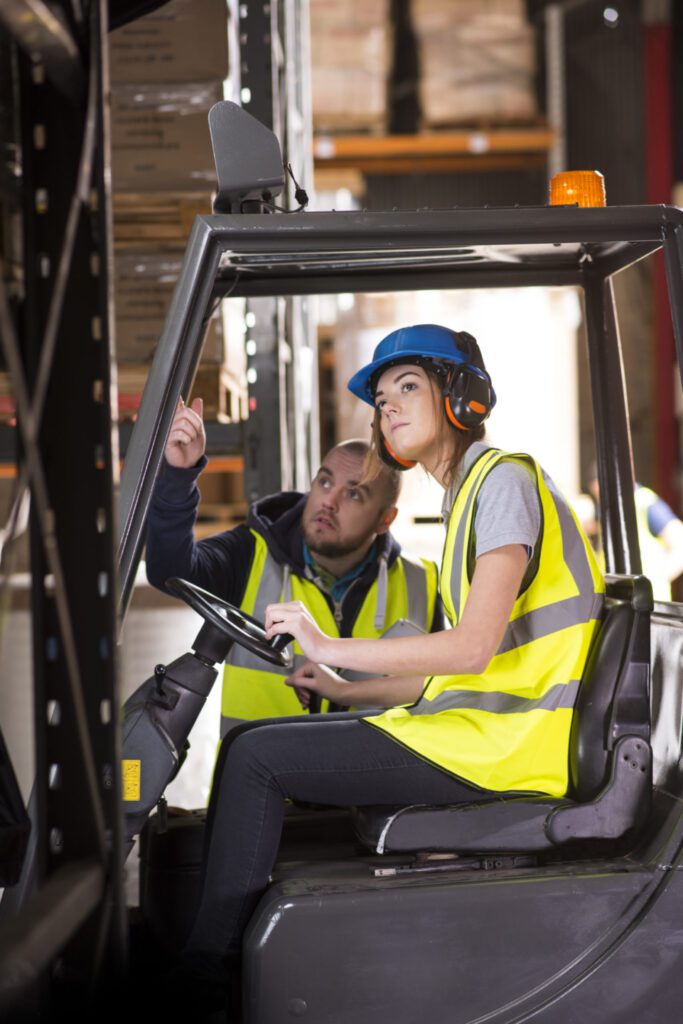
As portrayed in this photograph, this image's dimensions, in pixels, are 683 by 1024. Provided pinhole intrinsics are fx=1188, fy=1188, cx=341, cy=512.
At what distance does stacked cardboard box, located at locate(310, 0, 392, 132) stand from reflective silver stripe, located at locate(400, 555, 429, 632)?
652cm

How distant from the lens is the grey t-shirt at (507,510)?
220 cm

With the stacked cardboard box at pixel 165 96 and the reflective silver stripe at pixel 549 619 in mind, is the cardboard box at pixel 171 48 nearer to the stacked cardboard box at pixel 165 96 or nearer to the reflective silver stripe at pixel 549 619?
the stacked cardboard box at pixel 165 96

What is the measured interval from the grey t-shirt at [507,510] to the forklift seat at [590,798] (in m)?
0.26

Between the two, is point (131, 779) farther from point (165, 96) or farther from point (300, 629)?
point (165, 96)

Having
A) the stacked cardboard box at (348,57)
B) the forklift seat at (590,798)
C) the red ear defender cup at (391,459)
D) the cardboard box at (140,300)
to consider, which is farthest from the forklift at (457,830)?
the stacked cardboard box at (348,57)

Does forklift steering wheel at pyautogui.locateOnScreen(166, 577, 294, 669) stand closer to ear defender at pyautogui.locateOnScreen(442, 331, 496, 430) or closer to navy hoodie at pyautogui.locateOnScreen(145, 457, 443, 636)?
navy hoodie at pyautogui.locateOnScreen(145, 457, 443, 636)

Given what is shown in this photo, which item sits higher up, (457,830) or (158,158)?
(158,158)

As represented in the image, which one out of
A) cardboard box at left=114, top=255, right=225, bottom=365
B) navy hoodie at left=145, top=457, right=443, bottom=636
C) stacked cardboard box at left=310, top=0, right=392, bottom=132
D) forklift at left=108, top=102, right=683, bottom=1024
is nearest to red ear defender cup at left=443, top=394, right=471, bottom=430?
forklift at left=108, top=102, right=683, bottom=1024

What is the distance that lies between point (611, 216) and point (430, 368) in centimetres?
46

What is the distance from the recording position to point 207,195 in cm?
399

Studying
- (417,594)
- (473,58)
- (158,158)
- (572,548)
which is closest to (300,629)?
(572,548)

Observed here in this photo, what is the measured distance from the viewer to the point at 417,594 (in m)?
3.16

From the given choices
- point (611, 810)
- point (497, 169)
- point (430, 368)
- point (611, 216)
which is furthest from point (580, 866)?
point (497, 169)

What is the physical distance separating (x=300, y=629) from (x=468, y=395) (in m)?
0.58
